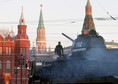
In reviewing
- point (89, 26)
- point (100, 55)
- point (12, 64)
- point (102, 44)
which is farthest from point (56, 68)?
point (89, 26)

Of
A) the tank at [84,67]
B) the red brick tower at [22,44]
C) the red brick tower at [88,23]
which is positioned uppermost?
the red brick tower at [88,23]

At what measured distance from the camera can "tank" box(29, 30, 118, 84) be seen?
58.5 feet

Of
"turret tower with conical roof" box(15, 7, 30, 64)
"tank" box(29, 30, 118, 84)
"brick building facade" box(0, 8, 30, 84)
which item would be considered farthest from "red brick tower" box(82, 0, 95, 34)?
"tank" box(29, 30, 118, 84)

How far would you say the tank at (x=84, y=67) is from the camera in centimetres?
1784

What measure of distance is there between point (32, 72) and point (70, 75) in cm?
443

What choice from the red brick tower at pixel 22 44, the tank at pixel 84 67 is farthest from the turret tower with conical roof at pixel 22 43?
the tank at pixel 84 67

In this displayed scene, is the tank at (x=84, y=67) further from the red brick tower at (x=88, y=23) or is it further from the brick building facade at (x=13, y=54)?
the red brick tower at (x=88, y=23)

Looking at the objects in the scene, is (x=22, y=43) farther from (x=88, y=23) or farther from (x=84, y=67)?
(x=84, y=67)

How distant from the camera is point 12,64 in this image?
116m

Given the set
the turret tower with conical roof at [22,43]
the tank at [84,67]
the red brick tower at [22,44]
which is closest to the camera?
the tank at [84,67]

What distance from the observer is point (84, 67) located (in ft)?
60.2

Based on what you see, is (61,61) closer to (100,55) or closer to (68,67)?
(68,67)

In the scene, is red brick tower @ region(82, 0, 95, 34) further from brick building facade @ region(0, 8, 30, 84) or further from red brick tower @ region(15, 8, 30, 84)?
brick building facade @ region(0, 8, 30, 84)

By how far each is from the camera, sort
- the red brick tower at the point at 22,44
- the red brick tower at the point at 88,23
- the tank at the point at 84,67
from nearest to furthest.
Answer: the tank at the point at 84,67
the red brick tower at the point at 22,44
the red brick tower at the point at 88,23
